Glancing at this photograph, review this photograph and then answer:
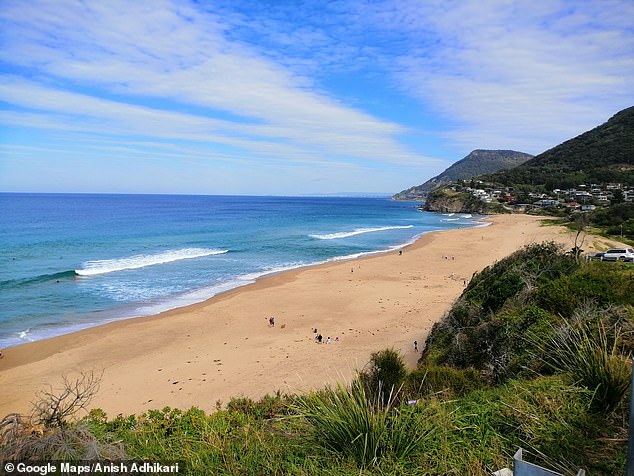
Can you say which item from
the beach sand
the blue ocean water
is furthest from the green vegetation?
the blue ocean water

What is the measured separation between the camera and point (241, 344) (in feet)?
52.4

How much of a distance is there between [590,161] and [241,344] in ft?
392

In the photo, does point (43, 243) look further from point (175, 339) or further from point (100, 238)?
point (175, 339)

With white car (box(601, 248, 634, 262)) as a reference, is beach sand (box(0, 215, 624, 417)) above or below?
below

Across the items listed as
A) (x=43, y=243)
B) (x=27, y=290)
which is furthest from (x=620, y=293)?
(x=43, y=243)

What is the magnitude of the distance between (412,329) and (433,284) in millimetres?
9761

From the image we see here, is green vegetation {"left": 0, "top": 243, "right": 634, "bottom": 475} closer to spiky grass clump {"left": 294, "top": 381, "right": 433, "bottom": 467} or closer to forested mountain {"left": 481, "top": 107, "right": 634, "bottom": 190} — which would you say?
spiky grass clump {"left": 294, "top": 381, "right": 433, "bottom": 467}

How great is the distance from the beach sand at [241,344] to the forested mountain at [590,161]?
8153 cm

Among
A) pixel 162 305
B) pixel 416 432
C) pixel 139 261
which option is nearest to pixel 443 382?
pixel 416 432

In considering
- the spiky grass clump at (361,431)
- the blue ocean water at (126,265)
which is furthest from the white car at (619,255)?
the spiky grass clump at (361,431)

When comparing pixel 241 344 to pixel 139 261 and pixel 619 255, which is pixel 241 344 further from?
pixel 139 261

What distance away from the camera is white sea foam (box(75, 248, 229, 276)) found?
2901 centimetres

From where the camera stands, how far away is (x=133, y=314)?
64.5 feet

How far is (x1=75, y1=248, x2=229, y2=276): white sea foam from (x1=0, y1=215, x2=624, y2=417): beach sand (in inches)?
431
